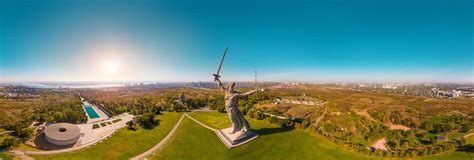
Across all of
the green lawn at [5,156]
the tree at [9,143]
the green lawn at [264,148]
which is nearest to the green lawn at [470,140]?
the green lawn at [264,148]

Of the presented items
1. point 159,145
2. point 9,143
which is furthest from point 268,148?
point 9,143

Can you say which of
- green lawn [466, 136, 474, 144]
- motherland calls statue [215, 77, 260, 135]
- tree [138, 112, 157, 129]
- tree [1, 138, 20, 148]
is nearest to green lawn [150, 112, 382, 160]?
motherland calls statue [215, 77, 260, 135]

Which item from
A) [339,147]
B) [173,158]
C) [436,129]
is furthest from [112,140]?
[436,129]

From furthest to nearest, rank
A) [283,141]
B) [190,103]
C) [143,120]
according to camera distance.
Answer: [190,103]
[143,120]
[283,141]

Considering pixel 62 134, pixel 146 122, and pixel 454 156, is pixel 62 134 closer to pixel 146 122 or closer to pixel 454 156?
pixel 146 122

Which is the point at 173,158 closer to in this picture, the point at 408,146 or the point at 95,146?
the point at 95,146

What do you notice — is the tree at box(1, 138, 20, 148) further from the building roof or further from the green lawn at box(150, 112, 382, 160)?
the green lawn at box(150, 112, 382, 160)
